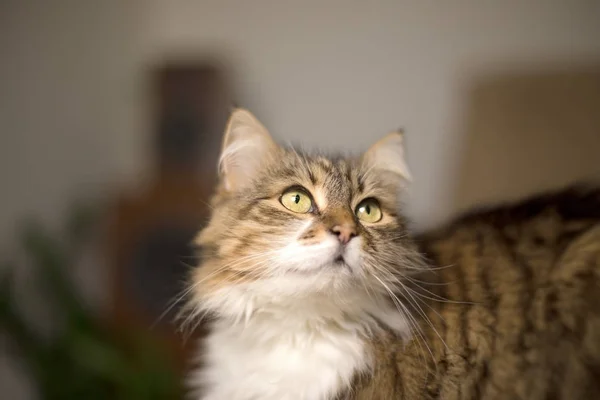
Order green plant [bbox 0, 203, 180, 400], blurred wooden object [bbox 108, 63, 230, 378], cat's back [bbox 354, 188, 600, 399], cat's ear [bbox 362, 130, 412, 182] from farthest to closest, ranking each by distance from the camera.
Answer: blurred wooden object [bbox 108, 63, 230, 378]
green plant [bbox 0, 203, 180, 400]
cat's ear [bbox 362, 130, 412, 182]
cat's back [bbox 354, 188, 600, 399]

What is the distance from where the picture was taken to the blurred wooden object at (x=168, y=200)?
7.12ft

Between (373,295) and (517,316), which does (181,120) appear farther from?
(517,316)

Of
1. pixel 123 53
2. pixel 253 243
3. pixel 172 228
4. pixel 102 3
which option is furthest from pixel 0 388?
pixel 253 243

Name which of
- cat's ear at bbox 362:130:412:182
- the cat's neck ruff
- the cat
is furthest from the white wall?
the cat's neck ruff

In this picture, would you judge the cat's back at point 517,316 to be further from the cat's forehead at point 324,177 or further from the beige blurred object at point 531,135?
the beige blurred object at point 531,135

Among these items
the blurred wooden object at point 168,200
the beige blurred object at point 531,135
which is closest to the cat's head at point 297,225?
the beige blurred object at point 531,135

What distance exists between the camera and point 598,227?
2.84 ft

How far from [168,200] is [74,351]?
0.73 metres

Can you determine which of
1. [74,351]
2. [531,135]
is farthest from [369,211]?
[74,351]

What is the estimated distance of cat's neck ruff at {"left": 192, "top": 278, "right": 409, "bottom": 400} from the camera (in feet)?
2.76

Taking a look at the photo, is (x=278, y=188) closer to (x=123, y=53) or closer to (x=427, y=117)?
(x=427, y=117)

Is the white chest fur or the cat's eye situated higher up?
the cat's eye

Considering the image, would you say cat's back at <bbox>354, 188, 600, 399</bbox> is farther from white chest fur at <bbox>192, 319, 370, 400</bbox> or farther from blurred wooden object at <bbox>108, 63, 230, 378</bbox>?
blurred wooden object at <bbox>108, 63, 230, 378</bbox>

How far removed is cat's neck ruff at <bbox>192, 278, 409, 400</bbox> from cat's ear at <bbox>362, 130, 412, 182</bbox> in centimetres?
31
